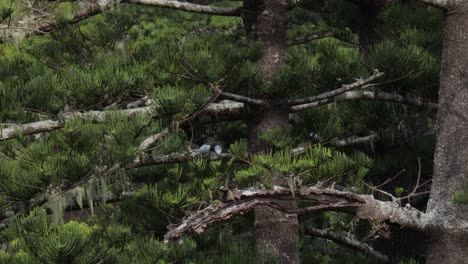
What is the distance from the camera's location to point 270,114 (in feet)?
13.8

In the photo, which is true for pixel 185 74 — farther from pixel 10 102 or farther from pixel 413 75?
pixel 413 75

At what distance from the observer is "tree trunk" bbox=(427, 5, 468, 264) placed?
3.62 m

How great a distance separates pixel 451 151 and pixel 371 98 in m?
0.62

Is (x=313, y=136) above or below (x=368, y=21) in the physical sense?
below

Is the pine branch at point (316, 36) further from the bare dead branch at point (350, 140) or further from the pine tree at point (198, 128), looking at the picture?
the bare dead branch at point (350, 140)

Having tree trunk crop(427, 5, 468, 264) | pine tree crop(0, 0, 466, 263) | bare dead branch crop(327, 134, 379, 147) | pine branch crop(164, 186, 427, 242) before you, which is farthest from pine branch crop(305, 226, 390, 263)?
pine branch crop(164, 186, 427, 242)

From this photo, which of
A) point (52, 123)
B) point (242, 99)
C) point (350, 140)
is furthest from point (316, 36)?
point (52, 123)

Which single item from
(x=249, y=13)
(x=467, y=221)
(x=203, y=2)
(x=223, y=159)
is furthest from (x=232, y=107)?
(x=203, y=2)

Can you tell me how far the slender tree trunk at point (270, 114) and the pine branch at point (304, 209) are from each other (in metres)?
0.75

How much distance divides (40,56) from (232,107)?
3.77ft

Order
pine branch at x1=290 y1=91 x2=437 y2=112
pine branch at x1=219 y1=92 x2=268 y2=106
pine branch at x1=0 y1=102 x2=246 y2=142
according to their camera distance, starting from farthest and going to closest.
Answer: pine branch at x1=290 y1=91 x2=437 y2=112, pine branch at x1=219 y1=92 x2=268 y2=106, pine branch at x1=0 y1=102 x2=246 y2=142

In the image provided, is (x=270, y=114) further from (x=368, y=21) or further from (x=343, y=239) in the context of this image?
(x=343, y=239)

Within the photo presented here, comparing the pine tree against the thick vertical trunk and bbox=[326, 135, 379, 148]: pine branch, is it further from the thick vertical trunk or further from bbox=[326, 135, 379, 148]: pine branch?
the thick vertical trunk

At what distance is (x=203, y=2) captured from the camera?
10664mm
